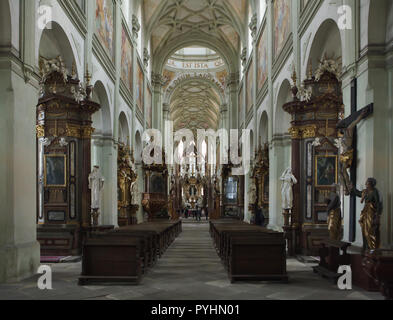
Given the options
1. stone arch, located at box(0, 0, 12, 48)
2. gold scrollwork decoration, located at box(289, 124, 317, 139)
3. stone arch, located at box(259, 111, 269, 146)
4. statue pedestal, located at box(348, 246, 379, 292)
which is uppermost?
stone arch, located at box(0, 0, 12, 48)

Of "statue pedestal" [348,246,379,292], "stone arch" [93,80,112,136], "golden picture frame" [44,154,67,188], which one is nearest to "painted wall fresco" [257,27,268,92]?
"stone arch" [93,80,112,136]

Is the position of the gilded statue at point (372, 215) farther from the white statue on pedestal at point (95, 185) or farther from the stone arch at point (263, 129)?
the stone arch at point (263, 129)

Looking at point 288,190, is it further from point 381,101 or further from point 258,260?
point 381,101

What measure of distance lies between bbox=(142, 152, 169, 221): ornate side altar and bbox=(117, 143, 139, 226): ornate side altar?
3642mm

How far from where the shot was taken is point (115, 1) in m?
17.3

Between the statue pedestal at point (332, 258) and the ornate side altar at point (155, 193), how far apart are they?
1695 cm

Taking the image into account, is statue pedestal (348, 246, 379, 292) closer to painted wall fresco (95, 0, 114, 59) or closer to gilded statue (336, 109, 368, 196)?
gilded statue (336, 109, 368, 196)

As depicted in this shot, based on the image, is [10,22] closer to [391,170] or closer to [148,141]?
[391,170]

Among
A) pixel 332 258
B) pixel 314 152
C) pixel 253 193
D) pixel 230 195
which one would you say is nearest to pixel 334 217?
pixel 332 258

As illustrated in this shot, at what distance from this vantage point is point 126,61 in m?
20.3

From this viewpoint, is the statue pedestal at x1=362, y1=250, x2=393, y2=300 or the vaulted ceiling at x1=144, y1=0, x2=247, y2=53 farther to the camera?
the vaulted ceiling at x1=144, y1=0, x2=247, y2=53

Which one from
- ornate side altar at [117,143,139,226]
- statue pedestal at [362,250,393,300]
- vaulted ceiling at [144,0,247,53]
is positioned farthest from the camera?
vaulted ceiling at [144,0,247,53]

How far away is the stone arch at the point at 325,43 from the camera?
35.6 feet

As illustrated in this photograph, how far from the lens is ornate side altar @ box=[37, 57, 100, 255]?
39.7 ft
